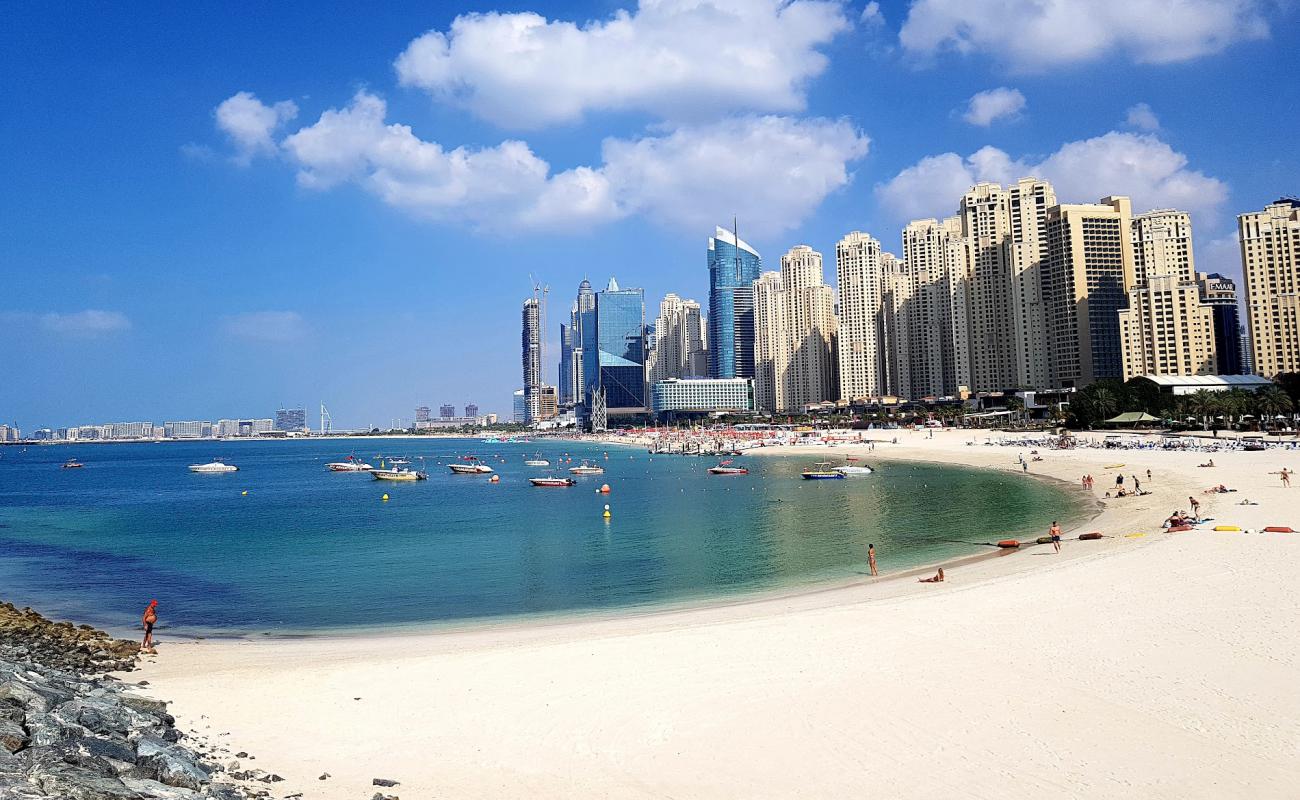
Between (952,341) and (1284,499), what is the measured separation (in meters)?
142

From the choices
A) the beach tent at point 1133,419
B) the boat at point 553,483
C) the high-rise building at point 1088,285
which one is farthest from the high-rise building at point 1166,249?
the boat at point 553,483

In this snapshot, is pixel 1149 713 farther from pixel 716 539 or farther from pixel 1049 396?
pixel 1049 396

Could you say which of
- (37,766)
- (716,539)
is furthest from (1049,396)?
(37,766)

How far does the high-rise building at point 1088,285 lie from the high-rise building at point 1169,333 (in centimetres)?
1294

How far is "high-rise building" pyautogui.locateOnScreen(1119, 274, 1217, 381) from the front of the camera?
124000 millimetres

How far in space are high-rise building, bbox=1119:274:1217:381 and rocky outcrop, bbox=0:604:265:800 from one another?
139213mm

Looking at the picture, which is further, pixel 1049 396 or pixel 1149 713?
pixel 1049 396

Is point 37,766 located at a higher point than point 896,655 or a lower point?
higher

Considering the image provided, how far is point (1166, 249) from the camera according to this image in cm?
13912

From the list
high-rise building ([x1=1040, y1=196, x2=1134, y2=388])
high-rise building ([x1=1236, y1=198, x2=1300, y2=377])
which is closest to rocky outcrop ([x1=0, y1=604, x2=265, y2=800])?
high-rise building ([x1=1236, y1=198, x2=1300, y2=377])

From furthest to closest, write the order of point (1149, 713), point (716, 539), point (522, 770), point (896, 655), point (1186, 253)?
point (1186, 253) < point (716, 539) < point (896, 655) < point (1149, 713) < point (522, 770)

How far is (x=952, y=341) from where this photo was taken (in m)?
173

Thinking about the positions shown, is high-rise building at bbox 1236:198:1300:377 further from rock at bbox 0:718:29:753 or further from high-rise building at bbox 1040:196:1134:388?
rock at bbox 0:718:29:753

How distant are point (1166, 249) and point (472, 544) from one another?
472ft
